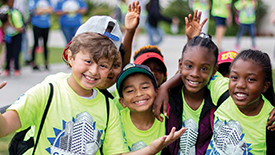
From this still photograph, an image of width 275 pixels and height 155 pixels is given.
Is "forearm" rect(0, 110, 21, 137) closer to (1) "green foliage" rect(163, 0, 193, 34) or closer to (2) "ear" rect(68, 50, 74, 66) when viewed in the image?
(2) "ear" rect(68, 50, 74, 66)

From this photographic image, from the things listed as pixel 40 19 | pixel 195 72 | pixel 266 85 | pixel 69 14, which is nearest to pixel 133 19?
pixel 195 72

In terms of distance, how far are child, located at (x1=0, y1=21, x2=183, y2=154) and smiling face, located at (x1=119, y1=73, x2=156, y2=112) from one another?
22 cm

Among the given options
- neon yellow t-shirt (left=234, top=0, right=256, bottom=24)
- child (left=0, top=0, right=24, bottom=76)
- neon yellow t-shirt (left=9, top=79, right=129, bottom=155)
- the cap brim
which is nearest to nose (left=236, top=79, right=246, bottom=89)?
the cap brim

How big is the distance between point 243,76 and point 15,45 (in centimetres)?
656

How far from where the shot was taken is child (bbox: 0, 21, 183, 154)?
7.48 ft

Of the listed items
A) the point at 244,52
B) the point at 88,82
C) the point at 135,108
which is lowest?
the point at 135,108

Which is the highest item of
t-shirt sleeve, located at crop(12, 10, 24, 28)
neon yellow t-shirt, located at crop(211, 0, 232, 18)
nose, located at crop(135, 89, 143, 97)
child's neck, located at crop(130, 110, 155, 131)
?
neon yellow t-shirt, located at crop(211, 0, 232, 18)

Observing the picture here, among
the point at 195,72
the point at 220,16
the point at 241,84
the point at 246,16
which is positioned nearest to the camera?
the point at 241,84

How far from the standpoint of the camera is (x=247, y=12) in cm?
1173

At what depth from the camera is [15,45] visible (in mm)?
8023

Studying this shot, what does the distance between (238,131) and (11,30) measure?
6.51 meters

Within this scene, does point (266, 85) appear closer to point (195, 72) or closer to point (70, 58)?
point (195, 72)

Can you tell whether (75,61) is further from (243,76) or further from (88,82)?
(243,76)

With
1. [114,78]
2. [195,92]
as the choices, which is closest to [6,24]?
[114,78]
